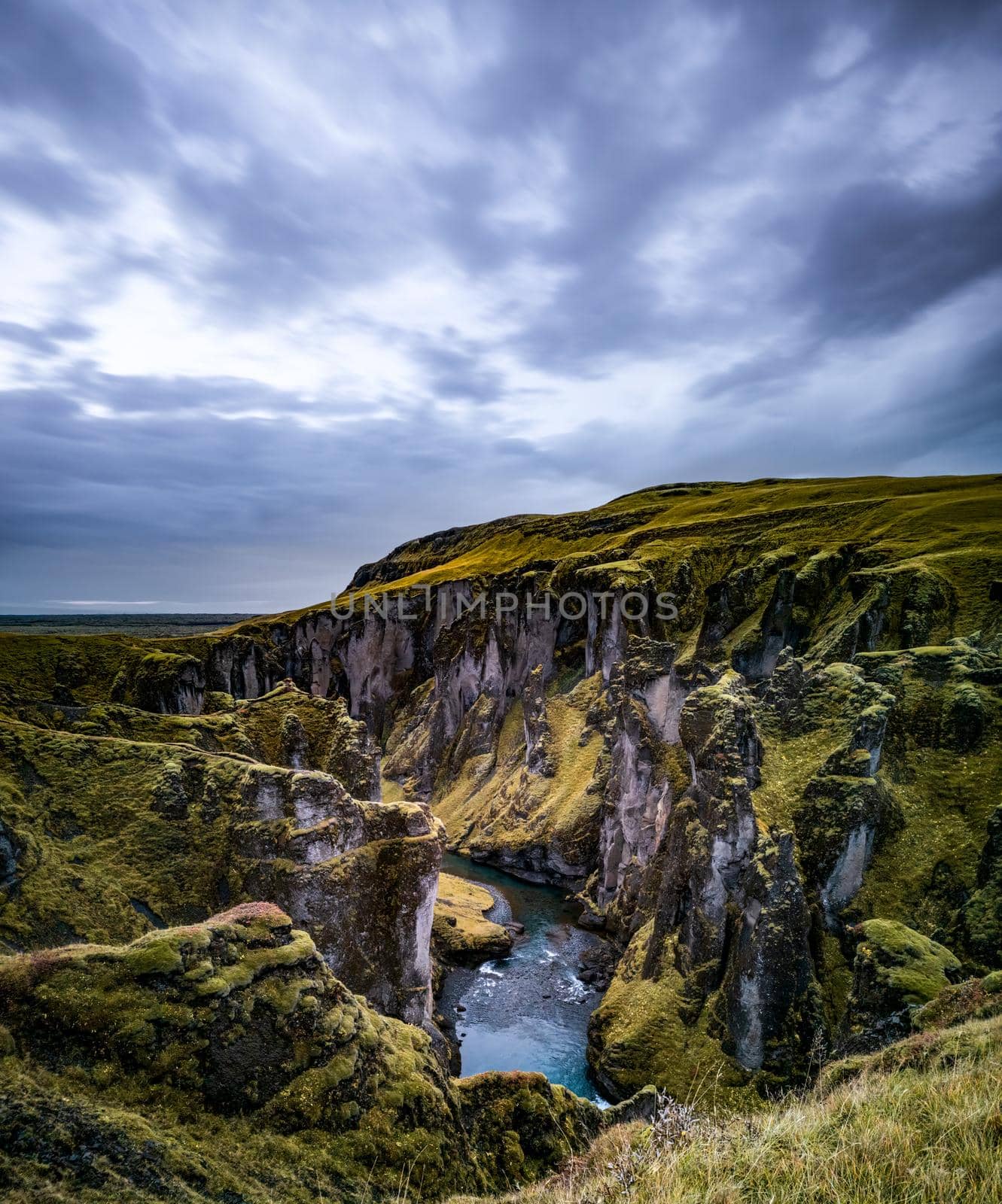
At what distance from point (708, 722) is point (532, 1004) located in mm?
24113

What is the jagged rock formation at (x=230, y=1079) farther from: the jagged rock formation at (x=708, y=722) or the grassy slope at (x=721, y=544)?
the grassy slope at (x=721, y=544)

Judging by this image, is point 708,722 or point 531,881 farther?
point 531,881

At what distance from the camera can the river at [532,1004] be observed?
39.2 m

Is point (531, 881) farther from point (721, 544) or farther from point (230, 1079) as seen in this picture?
point (721, 544)

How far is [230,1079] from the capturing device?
14523 mm

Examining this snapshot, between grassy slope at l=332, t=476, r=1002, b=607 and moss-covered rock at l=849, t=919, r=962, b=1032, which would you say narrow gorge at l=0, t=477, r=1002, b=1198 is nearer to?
moss-covered rock at l=849, t=919, r=962, b=1032

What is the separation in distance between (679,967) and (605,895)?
2574cm

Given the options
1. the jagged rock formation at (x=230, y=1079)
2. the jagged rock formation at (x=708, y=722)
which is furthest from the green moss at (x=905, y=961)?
the jagged rock formation at (x=230, y=1079)

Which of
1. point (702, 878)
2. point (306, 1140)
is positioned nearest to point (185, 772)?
point (306, 1140)

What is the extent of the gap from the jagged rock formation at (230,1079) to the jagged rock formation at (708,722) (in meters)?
15.3

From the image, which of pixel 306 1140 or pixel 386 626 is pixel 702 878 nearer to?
pixel 306 1140

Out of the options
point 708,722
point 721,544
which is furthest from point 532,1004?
point 721,544

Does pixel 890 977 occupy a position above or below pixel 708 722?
below

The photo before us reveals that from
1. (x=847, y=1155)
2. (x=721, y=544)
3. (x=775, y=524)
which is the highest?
(x=775, y=524)
